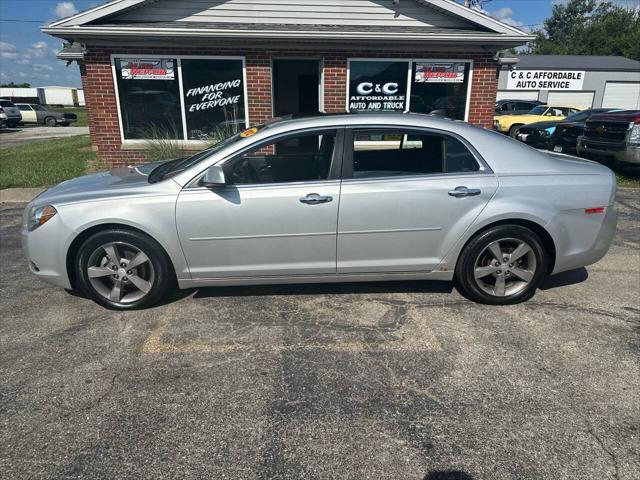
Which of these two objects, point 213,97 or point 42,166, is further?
point 42,166

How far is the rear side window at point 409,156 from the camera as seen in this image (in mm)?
3650

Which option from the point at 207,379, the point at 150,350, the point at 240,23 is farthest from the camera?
the point at 240,23

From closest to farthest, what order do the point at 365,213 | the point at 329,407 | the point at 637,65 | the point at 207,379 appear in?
the point at 329,407
the point at 207,379
the point at 365,213
the point at 637,65

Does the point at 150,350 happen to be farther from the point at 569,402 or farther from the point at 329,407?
the point at 569,402

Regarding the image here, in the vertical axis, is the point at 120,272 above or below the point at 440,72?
below

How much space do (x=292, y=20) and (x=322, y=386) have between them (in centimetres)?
913

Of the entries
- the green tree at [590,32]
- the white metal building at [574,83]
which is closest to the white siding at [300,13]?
the white metal building at [574,83]

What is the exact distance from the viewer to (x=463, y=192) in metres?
3.57

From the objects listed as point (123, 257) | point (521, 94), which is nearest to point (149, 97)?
point (123, 257)

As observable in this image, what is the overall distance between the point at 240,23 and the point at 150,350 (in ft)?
27.9

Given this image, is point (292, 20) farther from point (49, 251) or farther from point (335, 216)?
point (49, 251)

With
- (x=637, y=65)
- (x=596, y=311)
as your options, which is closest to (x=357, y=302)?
(x=596, y=311)

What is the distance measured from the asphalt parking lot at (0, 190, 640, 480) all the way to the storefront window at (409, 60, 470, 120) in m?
7.06

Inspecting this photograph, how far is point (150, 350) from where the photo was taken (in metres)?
3.18
